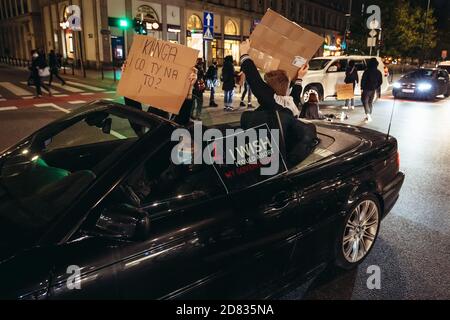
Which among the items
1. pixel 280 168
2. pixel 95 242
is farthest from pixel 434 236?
pixel 95 242

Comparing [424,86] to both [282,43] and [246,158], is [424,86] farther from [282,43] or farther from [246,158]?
[246,158]

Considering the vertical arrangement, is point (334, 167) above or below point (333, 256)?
above

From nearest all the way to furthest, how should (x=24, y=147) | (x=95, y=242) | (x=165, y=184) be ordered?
(x=95, y=242) < (x=165, y=184) < (x=24, y=147)

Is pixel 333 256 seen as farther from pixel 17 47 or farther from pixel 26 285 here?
pixel 17 47

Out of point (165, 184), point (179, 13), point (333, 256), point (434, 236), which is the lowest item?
point (434, 236)

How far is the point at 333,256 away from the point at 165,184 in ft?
4.85

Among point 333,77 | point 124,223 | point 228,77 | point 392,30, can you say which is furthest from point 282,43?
point 392,30

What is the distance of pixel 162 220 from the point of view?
2109mm

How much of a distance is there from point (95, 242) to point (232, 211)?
2.66ft

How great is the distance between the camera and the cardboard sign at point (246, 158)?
2473 millimetres

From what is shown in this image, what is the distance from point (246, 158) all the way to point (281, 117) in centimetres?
71

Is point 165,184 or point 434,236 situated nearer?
point 165,184

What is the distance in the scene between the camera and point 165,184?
8.19 feet

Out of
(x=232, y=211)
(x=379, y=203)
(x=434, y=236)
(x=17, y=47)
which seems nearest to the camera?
(x=232, y=211)
